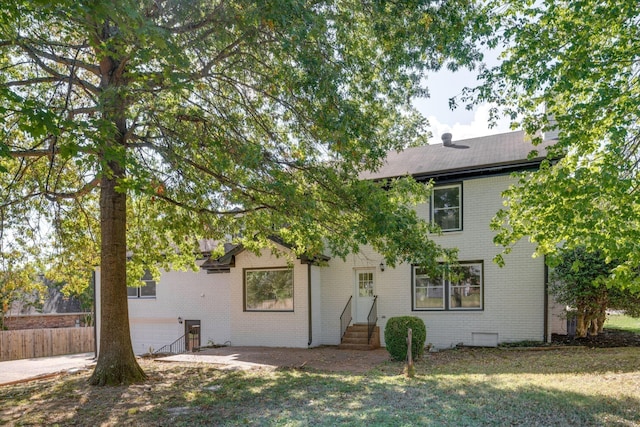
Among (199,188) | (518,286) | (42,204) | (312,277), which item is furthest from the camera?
(312,277)

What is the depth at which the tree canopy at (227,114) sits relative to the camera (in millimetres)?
7234

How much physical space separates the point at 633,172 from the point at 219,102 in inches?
332

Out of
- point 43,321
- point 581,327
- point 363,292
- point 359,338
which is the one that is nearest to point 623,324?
point 581,327

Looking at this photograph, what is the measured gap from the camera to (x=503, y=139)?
17.3 m

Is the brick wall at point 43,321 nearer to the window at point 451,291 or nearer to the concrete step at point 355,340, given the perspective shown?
the concrete step at point 355,340

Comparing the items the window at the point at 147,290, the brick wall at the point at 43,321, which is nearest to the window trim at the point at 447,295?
the window at the point at 147,290

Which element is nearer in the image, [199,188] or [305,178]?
[305,178]

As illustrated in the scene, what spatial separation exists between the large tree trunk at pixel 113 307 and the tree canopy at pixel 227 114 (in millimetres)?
26

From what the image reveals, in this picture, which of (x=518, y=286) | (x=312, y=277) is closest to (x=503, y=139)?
(x=518, y=286)

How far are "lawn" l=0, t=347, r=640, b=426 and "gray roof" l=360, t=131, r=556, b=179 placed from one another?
19.4 feet

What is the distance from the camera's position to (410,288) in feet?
52.5

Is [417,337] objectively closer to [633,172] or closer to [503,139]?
[633,172]

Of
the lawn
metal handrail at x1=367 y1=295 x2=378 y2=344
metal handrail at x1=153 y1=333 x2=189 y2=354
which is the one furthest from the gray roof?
metal handrail at x1=153 y1=333 x2=189 y2=354

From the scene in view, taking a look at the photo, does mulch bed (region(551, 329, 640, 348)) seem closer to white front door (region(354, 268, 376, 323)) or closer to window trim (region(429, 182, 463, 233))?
window trim (region(429, 182, 463, 233))
